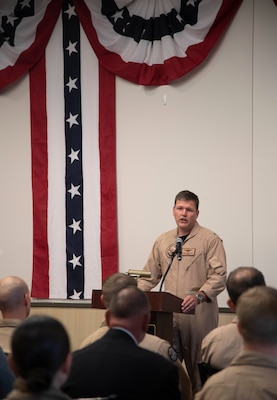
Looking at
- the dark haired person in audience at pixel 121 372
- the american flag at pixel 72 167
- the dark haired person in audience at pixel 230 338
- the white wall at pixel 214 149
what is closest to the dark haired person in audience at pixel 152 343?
the dark haired person in audience at pixel 230 338

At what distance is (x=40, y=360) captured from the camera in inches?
78.2

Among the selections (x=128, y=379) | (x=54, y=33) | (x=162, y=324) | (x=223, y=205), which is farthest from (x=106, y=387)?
(x=54, y=33)

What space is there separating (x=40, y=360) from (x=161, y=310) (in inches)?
106

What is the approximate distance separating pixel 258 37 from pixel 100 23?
1583 millimetres

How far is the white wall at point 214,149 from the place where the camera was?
6.30 m

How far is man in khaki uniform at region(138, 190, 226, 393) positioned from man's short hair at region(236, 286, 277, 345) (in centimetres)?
281

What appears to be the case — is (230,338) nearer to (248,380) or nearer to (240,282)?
(240,282)

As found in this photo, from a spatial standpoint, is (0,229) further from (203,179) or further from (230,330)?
(230,330)

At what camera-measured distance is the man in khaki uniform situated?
5352 mm

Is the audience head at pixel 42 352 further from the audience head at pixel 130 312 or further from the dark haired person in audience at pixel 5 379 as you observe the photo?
the dark haired person in audience at pixel 5 379

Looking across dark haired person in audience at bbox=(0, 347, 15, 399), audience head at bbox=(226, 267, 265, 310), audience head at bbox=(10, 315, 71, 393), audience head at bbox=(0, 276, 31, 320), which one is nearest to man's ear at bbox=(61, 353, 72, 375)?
audience head at bbox=(10, 315, 71, 393)

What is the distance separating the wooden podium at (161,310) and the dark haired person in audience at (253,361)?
2187mm

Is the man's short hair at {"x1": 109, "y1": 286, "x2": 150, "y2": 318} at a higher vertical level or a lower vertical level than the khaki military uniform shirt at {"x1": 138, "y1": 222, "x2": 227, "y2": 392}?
higher

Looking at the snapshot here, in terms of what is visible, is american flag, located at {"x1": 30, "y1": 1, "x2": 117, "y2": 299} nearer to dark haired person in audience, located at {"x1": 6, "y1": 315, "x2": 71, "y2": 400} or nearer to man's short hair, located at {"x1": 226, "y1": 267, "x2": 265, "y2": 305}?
man's short hair, located at {"x1": 226, "y1": 267, "x2": 265, "y2": 305}
